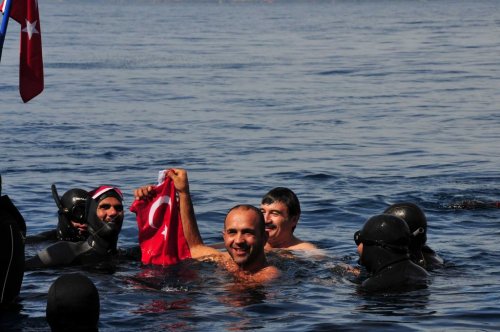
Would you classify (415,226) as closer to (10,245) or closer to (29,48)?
(10,245)

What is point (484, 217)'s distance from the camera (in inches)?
650

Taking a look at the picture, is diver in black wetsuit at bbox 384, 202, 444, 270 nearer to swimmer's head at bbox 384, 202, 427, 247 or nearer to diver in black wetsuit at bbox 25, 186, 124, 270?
swimmer's head at bbox 384, 202, 427, 247

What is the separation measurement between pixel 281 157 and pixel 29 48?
949cm

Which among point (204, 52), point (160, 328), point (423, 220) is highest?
point (204, 52)

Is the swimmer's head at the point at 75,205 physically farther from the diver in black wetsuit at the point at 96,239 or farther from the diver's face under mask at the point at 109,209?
the diver's face under mask at the point at 109,209

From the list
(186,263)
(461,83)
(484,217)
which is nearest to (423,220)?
(186,263)

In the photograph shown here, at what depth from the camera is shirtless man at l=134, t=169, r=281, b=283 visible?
10.8m

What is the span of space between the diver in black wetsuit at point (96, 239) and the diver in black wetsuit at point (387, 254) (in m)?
2.47

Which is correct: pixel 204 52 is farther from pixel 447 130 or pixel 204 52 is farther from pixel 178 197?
pixel 178 197

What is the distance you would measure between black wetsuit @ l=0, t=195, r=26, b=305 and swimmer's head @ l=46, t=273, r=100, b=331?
1085 mm

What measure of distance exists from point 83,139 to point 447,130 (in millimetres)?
7603

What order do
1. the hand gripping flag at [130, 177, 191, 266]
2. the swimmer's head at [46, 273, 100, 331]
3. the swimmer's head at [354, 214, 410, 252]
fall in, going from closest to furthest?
the swimmer's head at [46, 273, 100, 331]
the swimmer's head at [354, 214, 410, 252]
the hand gripping flag at [130, 177, 191, 266]

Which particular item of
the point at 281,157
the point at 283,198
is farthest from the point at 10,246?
the point at 281,157

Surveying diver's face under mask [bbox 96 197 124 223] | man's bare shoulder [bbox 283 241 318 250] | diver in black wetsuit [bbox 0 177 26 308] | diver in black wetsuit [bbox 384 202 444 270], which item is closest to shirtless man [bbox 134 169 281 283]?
diver's face under mask [bbox 96 197 124 223]
